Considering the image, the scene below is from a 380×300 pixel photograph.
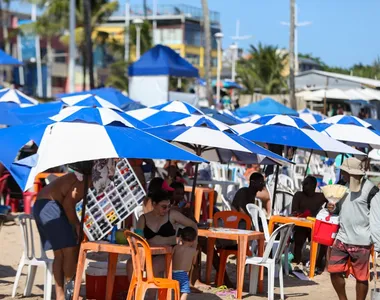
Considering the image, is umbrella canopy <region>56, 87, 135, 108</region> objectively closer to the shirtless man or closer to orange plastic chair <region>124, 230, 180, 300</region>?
the shirtless man

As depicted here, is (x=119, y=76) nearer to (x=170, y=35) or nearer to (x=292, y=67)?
(x=170, y=35)

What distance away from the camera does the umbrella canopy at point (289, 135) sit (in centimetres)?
1003

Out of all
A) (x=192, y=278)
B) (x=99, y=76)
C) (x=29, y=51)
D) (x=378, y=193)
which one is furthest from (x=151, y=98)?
(x=99, y=76)

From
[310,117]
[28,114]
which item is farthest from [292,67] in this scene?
[28,114]

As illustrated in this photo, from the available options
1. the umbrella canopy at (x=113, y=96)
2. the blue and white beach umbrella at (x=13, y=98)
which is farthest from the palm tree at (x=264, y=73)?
the blue and white beach umbrella at (x=13, y=98)

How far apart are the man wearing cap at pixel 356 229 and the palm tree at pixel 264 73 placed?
135 feet

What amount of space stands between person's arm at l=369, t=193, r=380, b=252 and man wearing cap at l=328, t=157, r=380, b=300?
0.07m

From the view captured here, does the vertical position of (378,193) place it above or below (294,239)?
above

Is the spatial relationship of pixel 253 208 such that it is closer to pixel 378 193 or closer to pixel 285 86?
pixel 378 193

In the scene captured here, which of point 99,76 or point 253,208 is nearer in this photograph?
point 253,208

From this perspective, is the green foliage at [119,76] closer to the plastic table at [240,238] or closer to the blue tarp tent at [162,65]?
the blue tarp tent at [162,65]

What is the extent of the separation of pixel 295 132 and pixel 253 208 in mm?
1432

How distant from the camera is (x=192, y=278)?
8.80 meters

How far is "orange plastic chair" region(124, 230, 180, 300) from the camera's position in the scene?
265 inches
